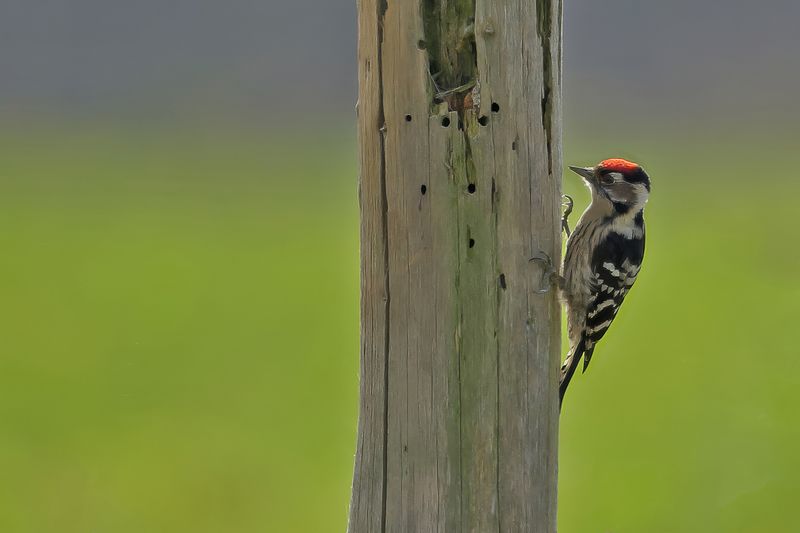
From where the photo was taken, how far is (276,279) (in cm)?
1479

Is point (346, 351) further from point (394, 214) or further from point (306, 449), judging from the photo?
point (394, 214)

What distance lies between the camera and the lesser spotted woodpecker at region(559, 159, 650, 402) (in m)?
6.03

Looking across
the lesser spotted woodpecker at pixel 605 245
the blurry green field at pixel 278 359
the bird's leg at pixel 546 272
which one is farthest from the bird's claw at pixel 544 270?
the blurry green field at pixel 278 359

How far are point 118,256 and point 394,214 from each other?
12.3m

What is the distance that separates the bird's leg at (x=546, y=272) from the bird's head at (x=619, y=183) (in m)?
1.81

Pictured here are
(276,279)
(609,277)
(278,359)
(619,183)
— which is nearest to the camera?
(609,277)

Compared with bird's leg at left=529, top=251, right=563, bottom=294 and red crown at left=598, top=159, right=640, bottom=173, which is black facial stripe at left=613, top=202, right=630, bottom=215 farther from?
bird's leg at left=529, top=251, right=563, bottom=294

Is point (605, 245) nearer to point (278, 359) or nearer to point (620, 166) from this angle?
point (620, 166)

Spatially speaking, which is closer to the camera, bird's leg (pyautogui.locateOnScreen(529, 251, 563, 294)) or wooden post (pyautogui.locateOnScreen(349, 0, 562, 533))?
wooden post (pyautogui.locateOnScreen(349, 0, 562, 533))

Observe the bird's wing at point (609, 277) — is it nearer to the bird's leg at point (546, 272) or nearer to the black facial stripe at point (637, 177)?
the black facial stripe at point (637, 177)

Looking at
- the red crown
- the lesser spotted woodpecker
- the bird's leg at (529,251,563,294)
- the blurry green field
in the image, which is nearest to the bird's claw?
the bird's leg at (529,251,563,294)

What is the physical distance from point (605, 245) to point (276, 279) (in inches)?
356

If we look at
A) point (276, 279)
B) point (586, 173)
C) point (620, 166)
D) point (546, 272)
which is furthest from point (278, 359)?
point (546, 272)

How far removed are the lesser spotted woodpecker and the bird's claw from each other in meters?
1.50
